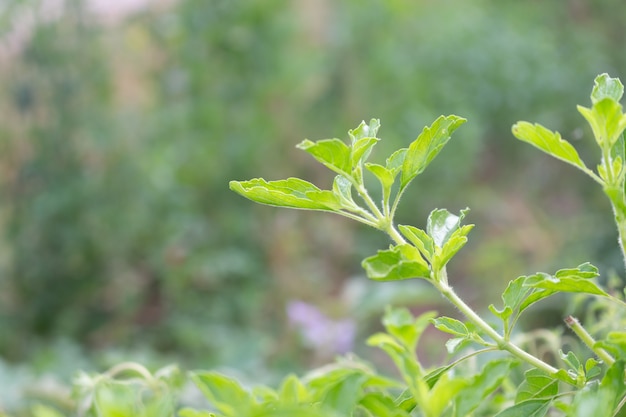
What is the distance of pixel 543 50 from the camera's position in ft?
10.6

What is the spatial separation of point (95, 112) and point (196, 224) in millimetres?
408

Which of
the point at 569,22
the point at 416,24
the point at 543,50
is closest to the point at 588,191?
the point at 543,50

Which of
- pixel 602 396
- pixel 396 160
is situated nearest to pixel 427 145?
pixel 396 160

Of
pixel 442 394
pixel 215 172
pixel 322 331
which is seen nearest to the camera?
pixel 442 394

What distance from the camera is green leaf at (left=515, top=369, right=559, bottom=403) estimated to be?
14.1 inches

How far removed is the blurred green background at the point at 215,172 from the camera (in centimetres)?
209

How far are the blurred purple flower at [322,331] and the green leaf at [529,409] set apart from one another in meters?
1.50

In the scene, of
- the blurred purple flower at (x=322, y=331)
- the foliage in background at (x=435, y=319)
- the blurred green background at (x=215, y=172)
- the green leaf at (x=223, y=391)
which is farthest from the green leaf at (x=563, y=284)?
the blurred purple flower at (x=322, y=331)

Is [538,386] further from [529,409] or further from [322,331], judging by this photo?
[322,331]

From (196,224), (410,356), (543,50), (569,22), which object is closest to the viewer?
(410,356)

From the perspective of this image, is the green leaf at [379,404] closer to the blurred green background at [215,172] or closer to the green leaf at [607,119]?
the green leaf at [607,119]

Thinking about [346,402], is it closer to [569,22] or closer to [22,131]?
[22,131]

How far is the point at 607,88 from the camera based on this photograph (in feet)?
1.19

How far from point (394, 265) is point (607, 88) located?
130mm
